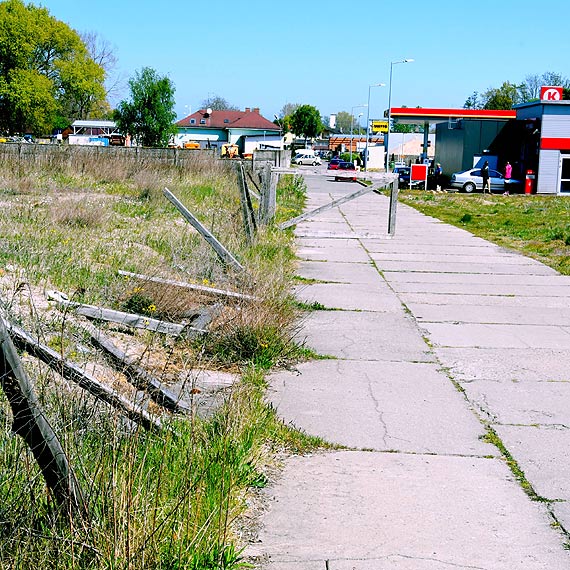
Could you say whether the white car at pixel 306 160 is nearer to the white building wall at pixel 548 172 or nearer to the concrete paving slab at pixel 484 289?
the white building wall at pixel 548 172

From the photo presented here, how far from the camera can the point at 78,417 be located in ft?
13.4

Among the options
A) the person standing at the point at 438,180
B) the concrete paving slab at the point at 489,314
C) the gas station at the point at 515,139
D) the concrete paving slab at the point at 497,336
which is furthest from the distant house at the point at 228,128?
the concrete paving slab at the point at 497,336

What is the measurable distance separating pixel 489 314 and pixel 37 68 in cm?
9202

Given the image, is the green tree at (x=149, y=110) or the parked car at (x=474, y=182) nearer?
the parked car at (x=474, y=182)

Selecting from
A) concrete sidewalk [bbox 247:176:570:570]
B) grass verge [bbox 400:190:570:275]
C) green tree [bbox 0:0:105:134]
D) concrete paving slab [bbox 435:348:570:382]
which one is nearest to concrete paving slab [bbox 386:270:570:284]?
concrete sidewalk [bbox 247:176:570:570]

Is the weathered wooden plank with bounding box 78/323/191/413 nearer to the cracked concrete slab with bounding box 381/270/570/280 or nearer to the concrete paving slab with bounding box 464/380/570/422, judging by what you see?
the concrete paving slab with bounding box 464/380/570/422

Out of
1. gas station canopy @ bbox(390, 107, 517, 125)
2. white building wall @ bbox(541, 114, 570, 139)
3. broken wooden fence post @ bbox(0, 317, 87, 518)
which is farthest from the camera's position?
gas station canopy @ bbox(390, 107, 517, 125)

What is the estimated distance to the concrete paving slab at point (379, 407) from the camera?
6.20 metres

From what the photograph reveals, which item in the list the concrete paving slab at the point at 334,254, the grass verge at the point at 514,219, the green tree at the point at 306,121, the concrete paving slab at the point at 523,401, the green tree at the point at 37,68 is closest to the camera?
the concrete paving slab at the point at 523,401

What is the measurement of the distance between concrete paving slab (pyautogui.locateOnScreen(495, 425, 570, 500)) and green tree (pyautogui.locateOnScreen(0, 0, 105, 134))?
8962 cm

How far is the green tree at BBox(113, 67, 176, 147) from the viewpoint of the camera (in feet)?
314

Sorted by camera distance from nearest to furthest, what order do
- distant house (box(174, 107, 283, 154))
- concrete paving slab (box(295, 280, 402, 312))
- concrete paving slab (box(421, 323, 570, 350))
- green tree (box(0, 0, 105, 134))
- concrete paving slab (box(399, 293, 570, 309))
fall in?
1. concrete paving slab (box(421, 323, 570, 350))
2. concrete paving slab (box(295, 280, 402, 312))
3. concrete paving slab (box(399, 293, 570, 309))
4. green tree (box(0, 0, 105, 134))
5. distant house (box(174, 107, 283, 154))

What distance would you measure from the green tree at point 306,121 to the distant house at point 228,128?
7.61 metres

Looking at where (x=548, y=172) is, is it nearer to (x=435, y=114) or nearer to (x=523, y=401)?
(x=435, y=114)
